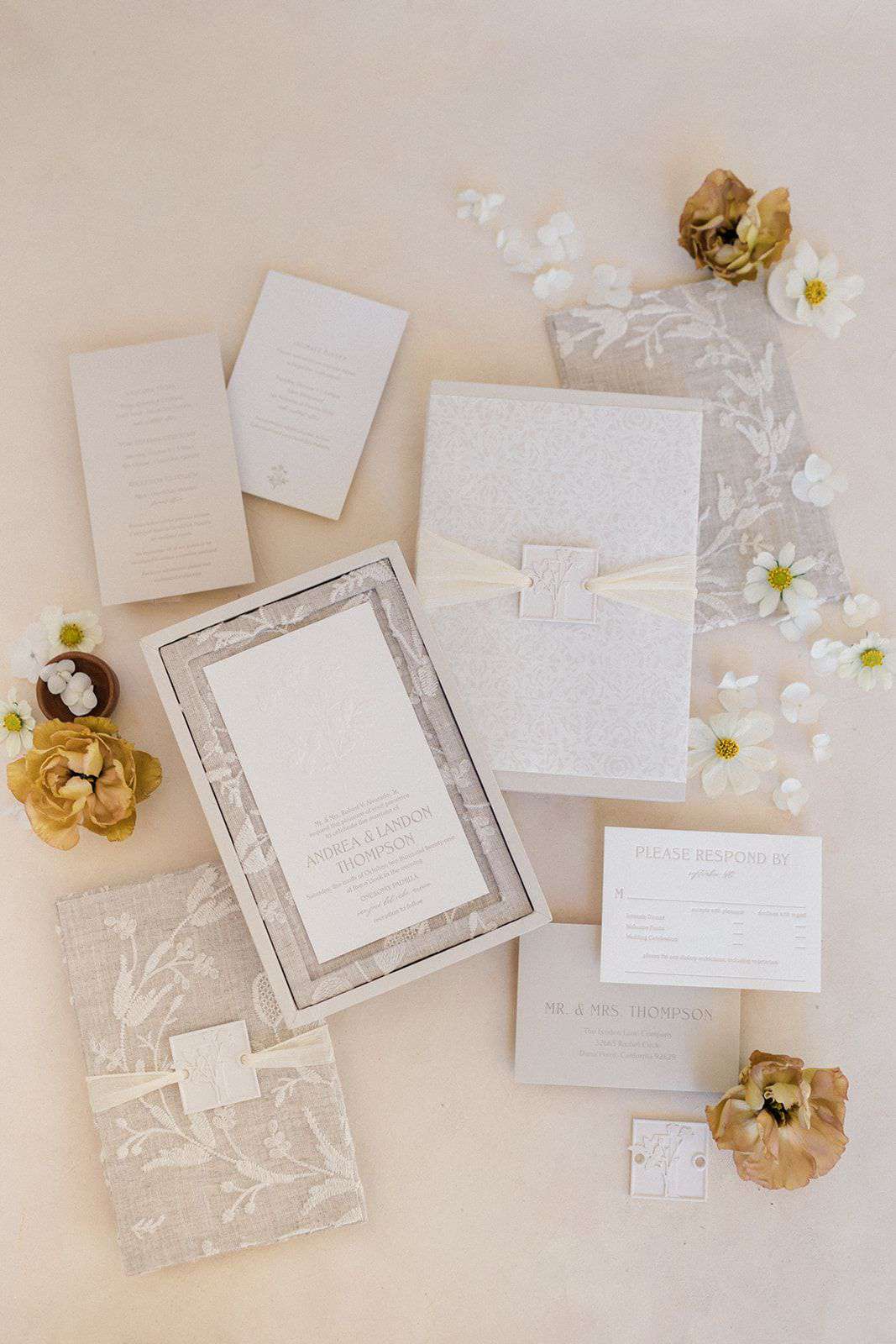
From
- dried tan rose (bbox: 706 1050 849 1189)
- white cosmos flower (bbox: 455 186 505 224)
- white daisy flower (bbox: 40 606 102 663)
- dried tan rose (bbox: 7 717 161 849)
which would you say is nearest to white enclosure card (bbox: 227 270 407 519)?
white cosmos flower (bbox: 455 186 505 224)

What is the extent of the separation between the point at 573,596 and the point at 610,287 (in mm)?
460

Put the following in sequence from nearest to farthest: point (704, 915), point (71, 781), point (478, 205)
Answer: point (71, 781)
point (704, 915)
point (478, 205)

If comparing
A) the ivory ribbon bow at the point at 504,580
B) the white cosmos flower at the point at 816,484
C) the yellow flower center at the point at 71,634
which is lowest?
the yellow flower center at the point at 71,634

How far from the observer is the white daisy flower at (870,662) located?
128cm

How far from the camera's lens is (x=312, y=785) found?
1.13 meters

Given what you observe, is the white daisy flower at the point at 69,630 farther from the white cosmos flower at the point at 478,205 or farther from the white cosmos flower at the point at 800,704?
the white cosmos flower at the point at 800,704

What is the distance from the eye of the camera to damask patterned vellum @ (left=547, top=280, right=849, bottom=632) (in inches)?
50.3

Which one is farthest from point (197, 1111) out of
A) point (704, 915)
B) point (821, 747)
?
point (821, 747)

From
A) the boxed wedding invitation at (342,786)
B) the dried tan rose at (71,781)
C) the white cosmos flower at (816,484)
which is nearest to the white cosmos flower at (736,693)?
the white cosmos flower at (816,484)

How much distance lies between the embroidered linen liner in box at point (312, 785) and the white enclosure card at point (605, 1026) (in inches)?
6.1

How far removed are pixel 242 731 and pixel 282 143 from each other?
32.7 inches

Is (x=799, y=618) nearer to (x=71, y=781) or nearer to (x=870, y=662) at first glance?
(x=870, y=662)

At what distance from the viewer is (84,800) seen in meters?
1.13

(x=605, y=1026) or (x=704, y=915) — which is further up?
(x=704, y=915)
